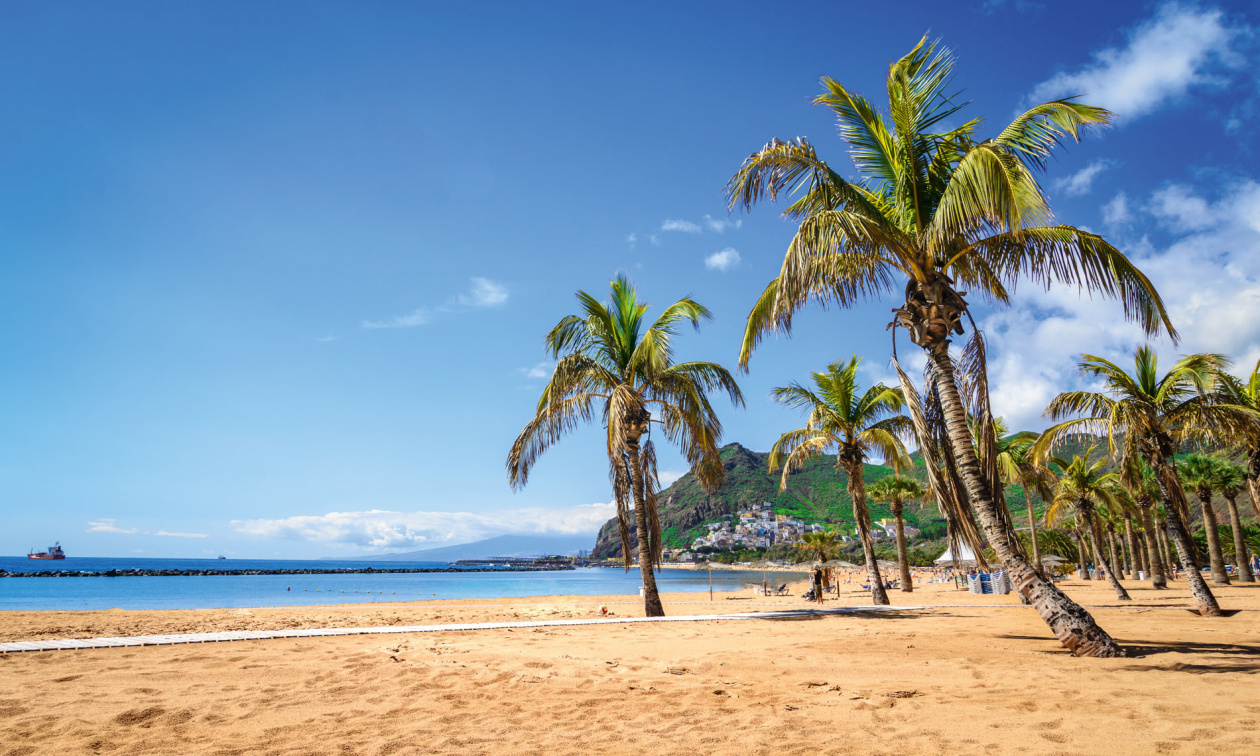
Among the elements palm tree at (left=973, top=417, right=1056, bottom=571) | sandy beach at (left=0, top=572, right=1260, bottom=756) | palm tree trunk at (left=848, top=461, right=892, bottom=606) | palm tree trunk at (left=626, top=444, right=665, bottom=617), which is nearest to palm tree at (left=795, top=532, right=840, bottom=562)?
palm tree at (left=973, top=417, right=1056, bottom=571)

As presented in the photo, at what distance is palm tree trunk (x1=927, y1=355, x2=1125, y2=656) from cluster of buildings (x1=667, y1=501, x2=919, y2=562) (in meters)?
134

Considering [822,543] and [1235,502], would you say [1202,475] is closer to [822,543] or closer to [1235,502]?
[1235,502]

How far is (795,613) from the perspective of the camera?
14602 millimetres

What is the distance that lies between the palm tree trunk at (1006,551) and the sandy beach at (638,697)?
364 millimetres

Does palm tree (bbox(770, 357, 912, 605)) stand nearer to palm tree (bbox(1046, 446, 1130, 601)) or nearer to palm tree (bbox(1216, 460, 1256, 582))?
palm tree (bbox(1046, 446, 1130, 601))

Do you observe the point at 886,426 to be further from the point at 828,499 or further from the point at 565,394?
the point at 828,499

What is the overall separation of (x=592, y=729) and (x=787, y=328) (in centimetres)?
635

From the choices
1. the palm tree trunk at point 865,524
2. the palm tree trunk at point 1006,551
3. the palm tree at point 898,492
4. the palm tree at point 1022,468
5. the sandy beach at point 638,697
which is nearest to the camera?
the sandy beach at point 638,697

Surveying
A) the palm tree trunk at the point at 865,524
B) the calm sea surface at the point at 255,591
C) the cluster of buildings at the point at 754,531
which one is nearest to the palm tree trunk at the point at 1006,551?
the palm tree trunk at the point at 865,524

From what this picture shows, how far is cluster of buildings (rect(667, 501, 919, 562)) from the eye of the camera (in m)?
145

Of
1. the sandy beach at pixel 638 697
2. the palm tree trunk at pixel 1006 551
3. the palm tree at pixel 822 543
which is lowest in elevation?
the palm tree at pixel 822 543

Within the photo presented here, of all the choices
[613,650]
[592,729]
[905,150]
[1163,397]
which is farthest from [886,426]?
[592,729]

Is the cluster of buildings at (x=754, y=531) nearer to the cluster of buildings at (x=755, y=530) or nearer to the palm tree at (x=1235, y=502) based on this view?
the cluster of buildings at (x=755, y=530)

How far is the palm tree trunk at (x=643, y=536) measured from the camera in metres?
14.0
